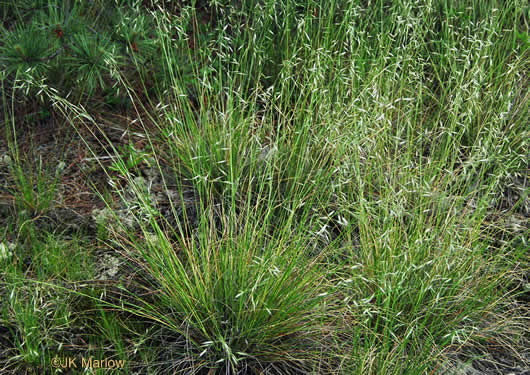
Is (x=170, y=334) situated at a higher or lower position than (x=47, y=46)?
lower

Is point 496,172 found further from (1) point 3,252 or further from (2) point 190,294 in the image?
(1) point 3,252

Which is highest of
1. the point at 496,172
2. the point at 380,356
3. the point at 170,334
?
the point at 496,172

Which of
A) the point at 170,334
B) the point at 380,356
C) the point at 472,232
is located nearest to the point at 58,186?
the point at 170,334

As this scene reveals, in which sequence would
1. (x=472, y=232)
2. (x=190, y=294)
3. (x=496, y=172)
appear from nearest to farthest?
(x=190, y=294) < (x=472, y=232) < (x=496, y=172)

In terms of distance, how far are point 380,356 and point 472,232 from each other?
0.73 m

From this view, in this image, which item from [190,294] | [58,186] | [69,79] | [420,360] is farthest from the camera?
[69,79]

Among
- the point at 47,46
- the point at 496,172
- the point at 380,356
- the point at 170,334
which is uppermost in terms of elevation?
the point at 47,46

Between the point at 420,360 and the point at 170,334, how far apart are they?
0.95 meters

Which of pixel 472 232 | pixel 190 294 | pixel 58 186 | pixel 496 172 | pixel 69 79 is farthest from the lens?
pixel 69 79

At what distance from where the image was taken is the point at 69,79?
323cm

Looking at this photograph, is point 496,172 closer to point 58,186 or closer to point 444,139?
point 444,139

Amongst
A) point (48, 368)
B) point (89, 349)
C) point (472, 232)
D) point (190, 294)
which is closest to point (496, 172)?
point (472, 232)

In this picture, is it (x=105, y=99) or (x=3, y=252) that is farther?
(x=105, y=99)

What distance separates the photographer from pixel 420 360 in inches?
78.5
